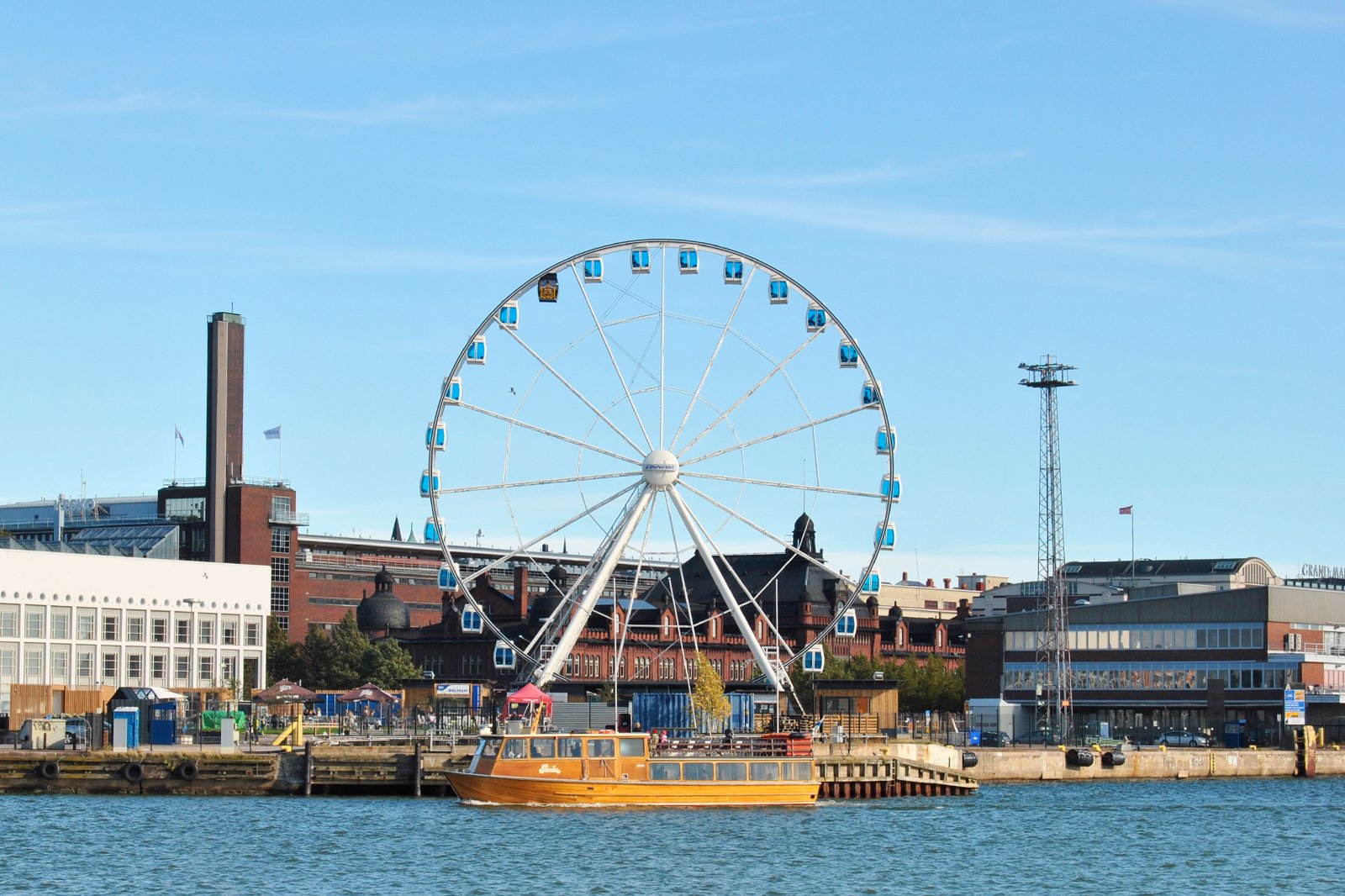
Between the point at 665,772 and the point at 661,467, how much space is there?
22.9 meters

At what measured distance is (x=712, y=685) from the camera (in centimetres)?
10731

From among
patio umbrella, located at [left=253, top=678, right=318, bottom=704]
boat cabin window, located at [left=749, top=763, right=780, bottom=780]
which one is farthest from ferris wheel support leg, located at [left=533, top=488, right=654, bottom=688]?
boat cabin window, located at [left=749, top=763, right=780, bottom=780]

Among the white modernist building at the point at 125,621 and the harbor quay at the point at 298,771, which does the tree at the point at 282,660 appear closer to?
the white modernist building at the point at 125,621

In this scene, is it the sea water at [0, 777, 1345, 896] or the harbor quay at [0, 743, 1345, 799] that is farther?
the harbor quay at [0, 743, 1345, 799]

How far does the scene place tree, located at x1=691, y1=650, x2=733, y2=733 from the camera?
3917 inches

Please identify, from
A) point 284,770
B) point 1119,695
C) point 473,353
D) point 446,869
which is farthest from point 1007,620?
point 446,869

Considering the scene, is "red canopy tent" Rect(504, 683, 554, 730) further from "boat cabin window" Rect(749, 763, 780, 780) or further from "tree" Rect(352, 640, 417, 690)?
"tree" Rect(352, 640, 417, 690)

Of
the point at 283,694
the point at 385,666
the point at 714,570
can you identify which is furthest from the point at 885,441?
the point at 385,666

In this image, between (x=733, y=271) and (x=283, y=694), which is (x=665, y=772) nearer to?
(x=733, y=271)

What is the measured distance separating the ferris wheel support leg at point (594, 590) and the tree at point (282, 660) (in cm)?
8479

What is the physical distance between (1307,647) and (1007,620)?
65.3ft

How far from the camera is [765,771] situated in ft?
258

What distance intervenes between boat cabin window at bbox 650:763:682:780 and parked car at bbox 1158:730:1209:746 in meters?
56.4

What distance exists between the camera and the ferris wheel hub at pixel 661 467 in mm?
97062
